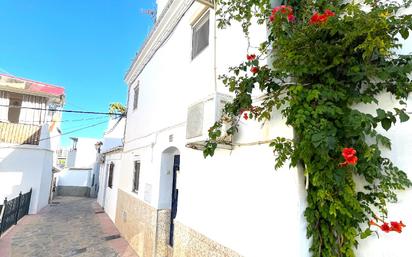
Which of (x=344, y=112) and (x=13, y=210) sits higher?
(x=344, y=112)

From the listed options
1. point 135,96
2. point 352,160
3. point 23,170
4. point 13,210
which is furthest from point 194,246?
point 23,170

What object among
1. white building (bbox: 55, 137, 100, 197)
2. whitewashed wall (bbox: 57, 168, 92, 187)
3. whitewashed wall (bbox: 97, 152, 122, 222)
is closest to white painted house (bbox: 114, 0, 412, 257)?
whitewashed wall (bbox: 97, 152, 122, 222)

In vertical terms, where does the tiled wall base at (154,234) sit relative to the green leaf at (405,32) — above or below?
below

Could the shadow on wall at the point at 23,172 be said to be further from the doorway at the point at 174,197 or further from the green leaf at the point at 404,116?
the green leaf at the point at 404,116

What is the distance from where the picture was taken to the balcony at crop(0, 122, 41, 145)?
1455 cm

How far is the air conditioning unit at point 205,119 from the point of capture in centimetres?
358

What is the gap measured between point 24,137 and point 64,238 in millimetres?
8541

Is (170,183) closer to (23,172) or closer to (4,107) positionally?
(23,172)

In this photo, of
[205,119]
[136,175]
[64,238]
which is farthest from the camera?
[64,238]

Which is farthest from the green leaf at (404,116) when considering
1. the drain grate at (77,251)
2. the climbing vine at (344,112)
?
the drain grate at (77,251)

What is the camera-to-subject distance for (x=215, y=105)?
3.57 meters

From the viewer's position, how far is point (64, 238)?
1002 centimetres

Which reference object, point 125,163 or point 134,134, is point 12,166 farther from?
point 134,134

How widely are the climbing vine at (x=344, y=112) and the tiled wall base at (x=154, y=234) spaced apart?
1.62 m
